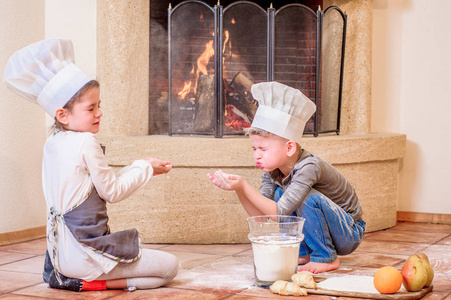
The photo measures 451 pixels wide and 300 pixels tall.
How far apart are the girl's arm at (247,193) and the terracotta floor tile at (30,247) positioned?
1.05m

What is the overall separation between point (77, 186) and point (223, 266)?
74 centimetres

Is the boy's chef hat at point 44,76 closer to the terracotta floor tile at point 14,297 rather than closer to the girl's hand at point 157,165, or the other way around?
the girl's hand at point 157,165

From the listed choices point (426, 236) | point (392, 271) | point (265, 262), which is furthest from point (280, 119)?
point (426, 236)

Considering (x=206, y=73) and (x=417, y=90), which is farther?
(x=417, y=90)

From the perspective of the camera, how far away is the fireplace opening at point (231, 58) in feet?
10.7

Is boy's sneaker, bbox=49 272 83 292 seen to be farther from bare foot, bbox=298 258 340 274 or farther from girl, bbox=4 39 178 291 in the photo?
bare foot, bbox=298 258 340 274

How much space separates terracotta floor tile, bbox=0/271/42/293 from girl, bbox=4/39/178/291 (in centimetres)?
17

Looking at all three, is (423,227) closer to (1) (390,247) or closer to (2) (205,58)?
(1) (390,247)

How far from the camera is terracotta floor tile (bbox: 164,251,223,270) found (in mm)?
2660

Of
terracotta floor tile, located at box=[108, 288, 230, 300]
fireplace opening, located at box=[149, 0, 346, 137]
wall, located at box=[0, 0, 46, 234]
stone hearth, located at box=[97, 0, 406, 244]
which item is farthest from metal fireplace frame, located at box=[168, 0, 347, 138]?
terracotta floor tile, located at box=[108, 288, 230, 300]

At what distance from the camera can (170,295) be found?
2.19 meters

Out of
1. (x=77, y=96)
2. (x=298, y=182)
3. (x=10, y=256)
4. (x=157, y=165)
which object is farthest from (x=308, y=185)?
(x=10, y=256)

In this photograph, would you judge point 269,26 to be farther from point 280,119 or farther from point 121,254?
point 121,254

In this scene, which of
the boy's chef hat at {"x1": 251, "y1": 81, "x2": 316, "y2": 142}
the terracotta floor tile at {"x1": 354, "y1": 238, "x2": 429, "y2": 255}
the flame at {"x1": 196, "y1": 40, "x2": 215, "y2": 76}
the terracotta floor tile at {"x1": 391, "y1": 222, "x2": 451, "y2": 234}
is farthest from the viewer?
the terracotta floor tile at {"x1": 391, "y1": 222, "x2": 451, "y2": 234}
